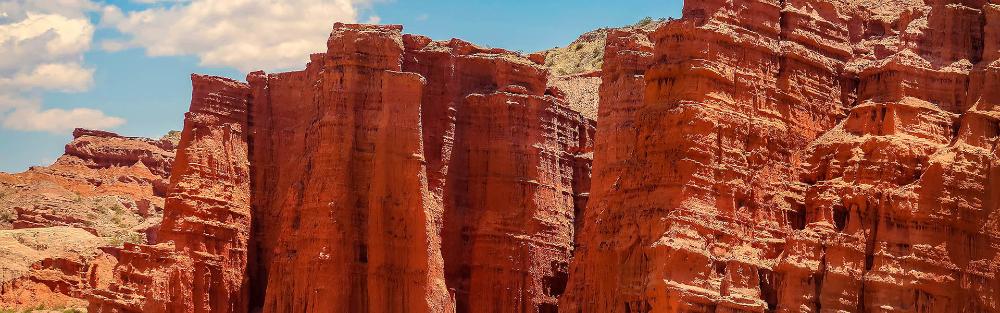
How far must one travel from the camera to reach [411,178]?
6688cm

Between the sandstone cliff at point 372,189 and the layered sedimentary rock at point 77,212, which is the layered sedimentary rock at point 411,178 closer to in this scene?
the sandstone cliff at point 372,189

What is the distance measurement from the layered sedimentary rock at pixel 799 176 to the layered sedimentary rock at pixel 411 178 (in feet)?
39.6

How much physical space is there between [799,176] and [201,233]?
1058 inches

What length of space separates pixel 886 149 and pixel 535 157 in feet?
73.6

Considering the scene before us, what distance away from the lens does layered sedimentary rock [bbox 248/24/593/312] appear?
219 ft

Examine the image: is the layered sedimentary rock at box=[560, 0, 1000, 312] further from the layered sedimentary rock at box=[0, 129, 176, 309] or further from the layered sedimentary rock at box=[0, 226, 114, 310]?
the layered sedimentary rock at box=[0, 226, 114, 310]

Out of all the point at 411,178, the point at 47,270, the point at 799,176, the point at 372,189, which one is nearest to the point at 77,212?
the point at 47,270

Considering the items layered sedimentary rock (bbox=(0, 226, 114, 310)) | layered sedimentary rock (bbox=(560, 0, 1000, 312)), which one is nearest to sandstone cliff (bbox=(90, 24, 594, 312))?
layered sedimentary rock (bbox=(0, 226, 114, 310))

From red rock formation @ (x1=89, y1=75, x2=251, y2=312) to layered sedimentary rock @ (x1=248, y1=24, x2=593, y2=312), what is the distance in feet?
4.54

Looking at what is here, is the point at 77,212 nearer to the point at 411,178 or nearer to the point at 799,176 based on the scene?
the point at 411,178

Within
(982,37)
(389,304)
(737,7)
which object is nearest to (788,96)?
(737,7)

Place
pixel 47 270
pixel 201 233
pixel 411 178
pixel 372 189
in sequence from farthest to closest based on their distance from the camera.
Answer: pixel 47 270
pixel 201 233
pixel 372 189
pixel 411 178

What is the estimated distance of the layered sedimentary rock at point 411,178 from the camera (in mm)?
66688

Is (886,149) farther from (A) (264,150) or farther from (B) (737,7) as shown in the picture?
(A) (264,150)
